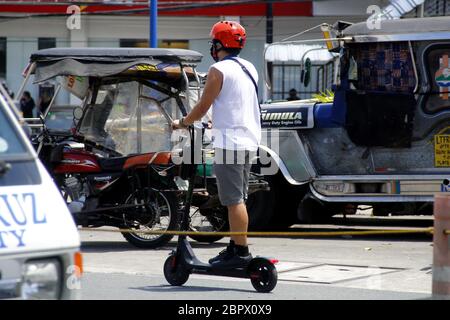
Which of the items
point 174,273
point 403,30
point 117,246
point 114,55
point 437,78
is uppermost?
point 403,30

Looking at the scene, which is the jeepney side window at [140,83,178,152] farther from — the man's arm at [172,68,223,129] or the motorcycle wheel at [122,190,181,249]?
the man's arm at [172,68,223,129]

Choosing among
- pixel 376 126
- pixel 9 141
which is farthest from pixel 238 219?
pixel 376 126

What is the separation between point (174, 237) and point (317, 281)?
12.3ft

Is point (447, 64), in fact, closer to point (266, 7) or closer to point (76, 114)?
point (76, 114)

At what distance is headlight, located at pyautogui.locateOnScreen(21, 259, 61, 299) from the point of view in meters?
4.32

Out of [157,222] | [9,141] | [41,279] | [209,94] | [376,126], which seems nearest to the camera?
[41,279]

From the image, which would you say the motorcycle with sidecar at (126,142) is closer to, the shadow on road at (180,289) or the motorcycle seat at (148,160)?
the motorcycle seat at (148,160)

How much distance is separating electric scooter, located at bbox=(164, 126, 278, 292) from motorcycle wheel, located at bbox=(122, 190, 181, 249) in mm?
2562

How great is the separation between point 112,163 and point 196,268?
3470 millimetres

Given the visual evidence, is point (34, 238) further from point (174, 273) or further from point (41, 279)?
point (174, 273)

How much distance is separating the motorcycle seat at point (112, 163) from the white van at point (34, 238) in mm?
6231

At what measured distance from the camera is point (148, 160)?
10.9 meters

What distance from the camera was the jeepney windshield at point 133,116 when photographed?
11531mm

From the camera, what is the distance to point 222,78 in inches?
306
